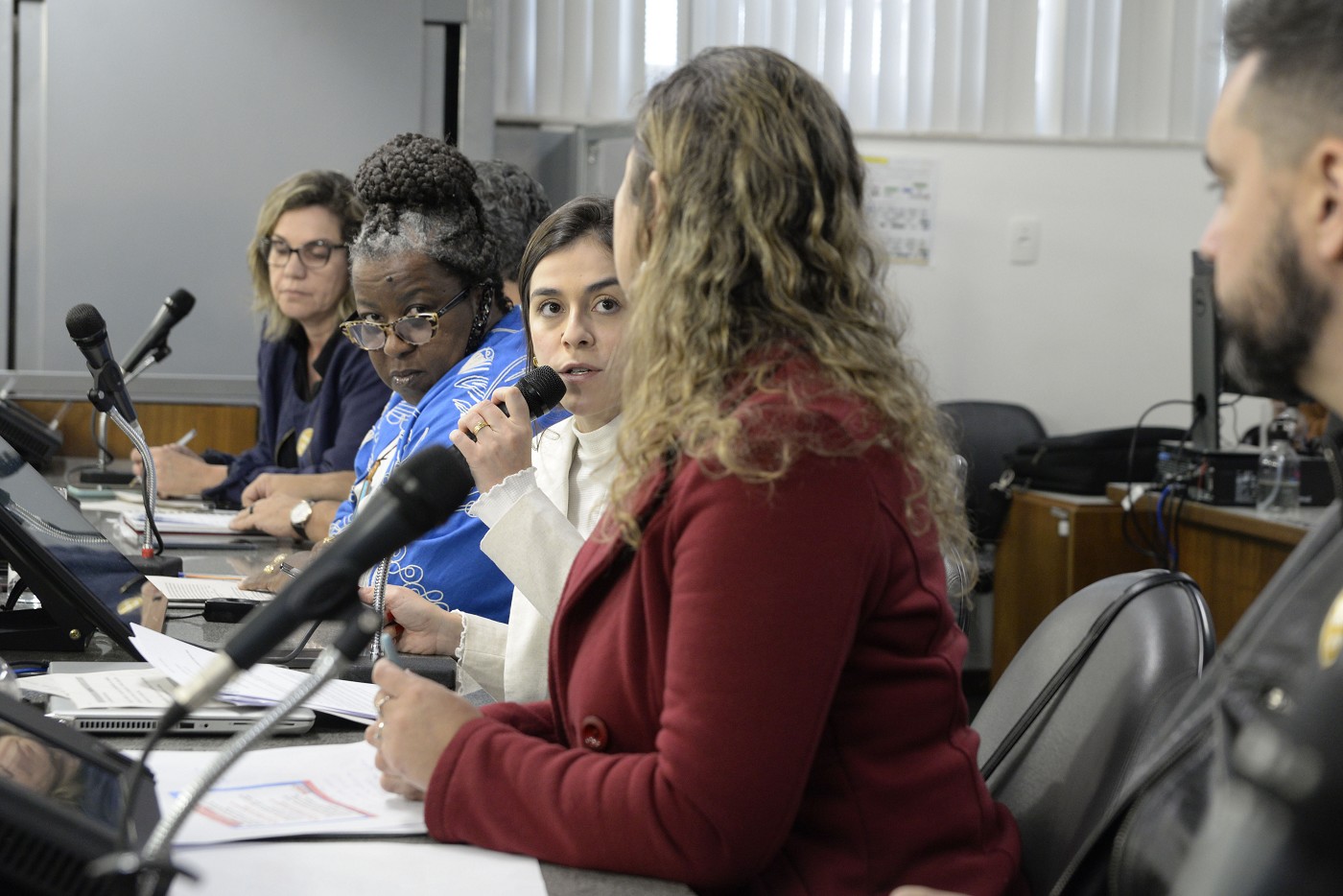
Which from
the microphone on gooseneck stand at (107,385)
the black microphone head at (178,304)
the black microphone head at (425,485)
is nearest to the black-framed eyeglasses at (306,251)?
the black microphone head at (178,304)

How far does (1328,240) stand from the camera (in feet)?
2.25

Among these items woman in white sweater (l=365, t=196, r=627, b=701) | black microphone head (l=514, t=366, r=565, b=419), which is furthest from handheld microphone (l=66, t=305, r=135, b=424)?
black microphone head (l=514, t=366, r=565, b=419)

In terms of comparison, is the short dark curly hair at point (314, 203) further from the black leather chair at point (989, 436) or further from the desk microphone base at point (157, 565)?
the black leather chair at point (989, 436)

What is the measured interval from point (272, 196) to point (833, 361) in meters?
2.38

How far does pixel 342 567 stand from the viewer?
26.2 inches

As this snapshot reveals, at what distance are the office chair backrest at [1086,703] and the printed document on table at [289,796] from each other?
48 centimetres

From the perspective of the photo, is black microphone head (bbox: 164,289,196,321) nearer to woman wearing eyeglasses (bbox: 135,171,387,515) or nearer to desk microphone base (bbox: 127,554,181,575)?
woman wearing eyeglasses (bbox: 135,171,387,515)

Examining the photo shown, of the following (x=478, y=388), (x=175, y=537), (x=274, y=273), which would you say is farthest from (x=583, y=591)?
(x=274, y=273)

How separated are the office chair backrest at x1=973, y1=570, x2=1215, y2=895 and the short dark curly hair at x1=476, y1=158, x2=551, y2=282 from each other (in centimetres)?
113

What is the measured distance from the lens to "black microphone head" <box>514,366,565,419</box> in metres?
1.38

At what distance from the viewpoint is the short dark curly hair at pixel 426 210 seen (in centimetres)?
192

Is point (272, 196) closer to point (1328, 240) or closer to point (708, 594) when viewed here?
point (708, 594)

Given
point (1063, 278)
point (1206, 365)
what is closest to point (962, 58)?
point (1063, 278)

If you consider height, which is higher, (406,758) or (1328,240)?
(1328,240)
